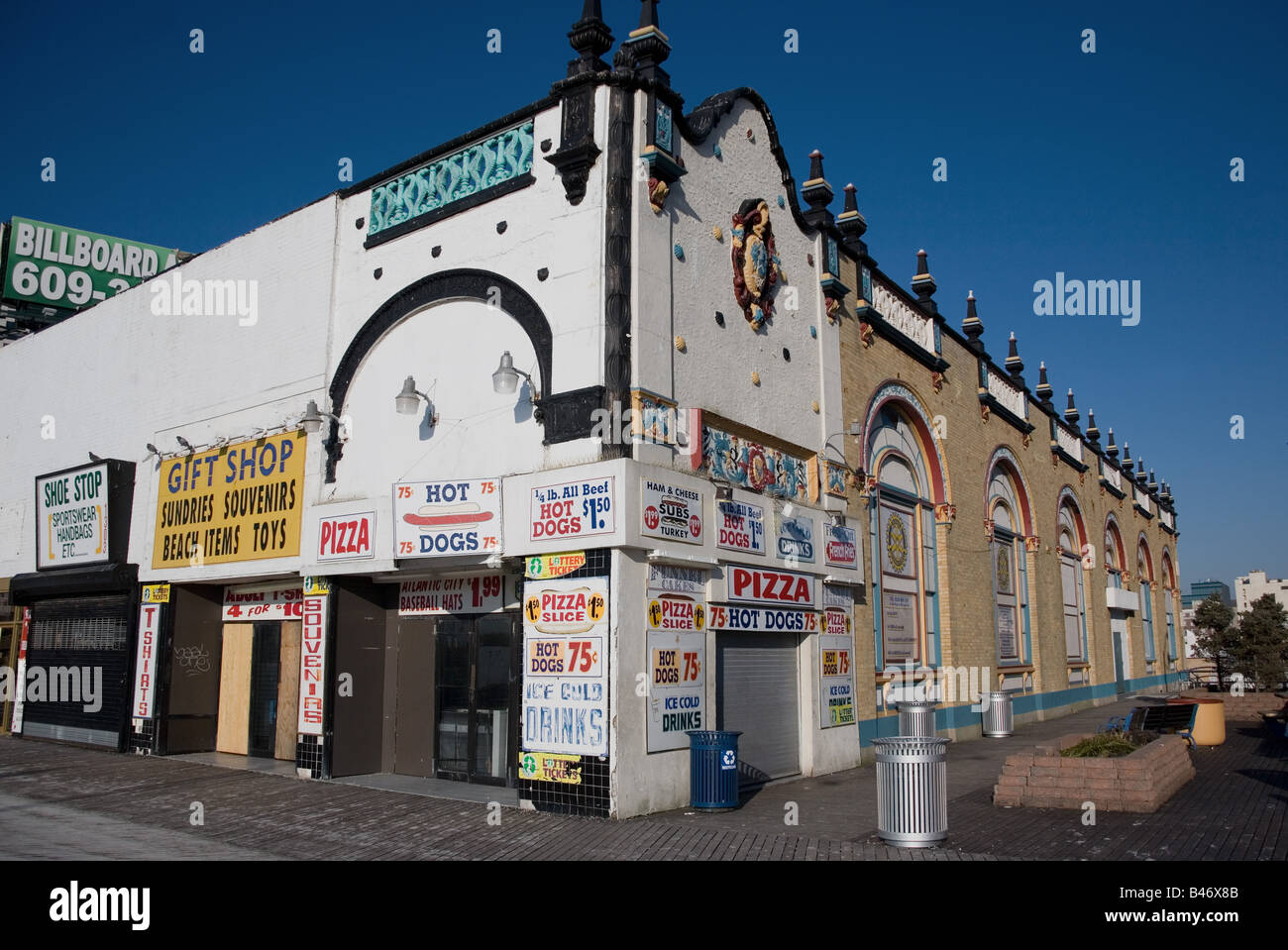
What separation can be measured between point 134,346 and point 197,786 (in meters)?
10.7

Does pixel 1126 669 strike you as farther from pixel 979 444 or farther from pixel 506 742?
pixel 506 742

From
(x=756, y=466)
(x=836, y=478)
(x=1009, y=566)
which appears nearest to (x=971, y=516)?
(x=1009, y=566)

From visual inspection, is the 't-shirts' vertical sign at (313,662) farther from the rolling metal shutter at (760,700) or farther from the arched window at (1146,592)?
the arched window at (1146,592)

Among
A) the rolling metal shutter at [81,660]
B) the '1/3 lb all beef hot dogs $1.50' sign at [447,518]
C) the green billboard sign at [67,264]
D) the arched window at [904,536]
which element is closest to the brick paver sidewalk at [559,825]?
the '1/3 lb all beef hot dogs $1.50' sign at [447,518]

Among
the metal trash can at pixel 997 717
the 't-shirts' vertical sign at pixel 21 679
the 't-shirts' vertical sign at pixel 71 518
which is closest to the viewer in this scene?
the 't-shirts' vertical sign at pixel 71 518

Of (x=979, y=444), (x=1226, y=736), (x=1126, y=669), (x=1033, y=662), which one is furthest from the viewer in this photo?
(x=1126, y=669)

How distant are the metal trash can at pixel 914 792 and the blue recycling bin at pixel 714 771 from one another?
2.43 m

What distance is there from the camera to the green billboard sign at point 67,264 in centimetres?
2791

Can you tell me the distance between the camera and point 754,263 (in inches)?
604

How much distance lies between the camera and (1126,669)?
38.6 meters

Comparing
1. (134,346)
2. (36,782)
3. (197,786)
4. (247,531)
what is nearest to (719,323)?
(247,531)

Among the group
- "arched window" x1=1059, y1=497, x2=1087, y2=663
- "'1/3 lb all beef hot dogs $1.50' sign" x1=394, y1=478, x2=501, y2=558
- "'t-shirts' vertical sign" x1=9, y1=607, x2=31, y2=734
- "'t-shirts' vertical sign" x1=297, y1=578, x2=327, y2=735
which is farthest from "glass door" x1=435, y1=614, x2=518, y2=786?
"arched window" x1=1059, y1=497, x2=1087, y2=663

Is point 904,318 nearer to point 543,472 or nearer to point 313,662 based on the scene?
point 543,472

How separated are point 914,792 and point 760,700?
17.0 feet
